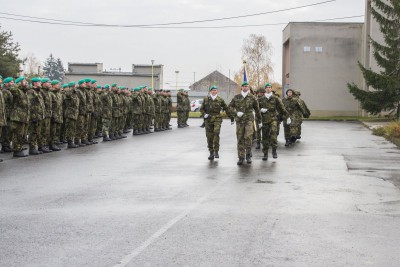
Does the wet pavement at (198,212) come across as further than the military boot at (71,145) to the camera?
No

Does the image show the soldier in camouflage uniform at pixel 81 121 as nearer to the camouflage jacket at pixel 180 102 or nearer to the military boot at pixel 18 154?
the military boot at pixel 18 154

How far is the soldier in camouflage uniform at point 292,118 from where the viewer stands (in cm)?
2106

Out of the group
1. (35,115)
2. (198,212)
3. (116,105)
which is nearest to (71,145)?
(35,115)

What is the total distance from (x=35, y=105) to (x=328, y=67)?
37946mm

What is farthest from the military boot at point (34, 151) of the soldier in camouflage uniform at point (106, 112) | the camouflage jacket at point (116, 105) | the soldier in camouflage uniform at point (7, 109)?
the camouflage jacket at point (116, 105)

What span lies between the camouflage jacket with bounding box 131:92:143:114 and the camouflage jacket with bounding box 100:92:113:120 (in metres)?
3.39

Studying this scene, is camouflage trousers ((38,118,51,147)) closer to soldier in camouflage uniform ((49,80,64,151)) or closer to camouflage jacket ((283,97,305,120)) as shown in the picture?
soldier in camouflage uniform ((49,80,64,151))

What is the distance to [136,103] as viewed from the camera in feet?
86.4

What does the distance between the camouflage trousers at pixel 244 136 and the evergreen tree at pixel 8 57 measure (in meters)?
38.9

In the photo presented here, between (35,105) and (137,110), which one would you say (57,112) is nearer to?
(35,105)

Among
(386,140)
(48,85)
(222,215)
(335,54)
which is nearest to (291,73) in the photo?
(335,54)

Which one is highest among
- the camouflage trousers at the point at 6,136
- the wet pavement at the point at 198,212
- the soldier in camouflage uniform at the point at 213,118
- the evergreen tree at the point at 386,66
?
the evergreen tree at the point at 386,66

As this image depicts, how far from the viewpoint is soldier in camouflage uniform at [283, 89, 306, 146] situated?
2106 cm

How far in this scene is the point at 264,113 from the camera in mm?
16516
